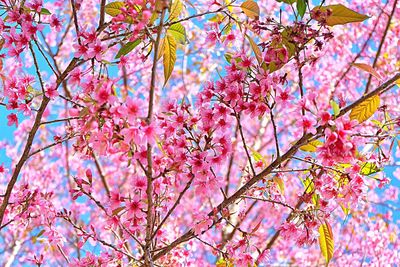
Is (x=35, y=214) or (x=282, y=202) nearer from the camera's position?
(x=282, y=202)

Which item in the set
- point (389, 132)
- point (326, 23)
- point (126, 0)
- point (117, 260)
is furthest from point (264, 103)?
point (117, 260)

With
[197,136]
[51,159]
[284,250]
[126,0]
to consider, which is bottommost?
[197,136]

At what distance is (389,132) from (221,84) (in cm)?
52

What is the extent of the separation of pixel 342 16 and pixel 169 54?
1.74 ft

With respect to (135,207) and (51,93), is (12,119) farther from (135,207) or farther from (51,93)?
(135,207)

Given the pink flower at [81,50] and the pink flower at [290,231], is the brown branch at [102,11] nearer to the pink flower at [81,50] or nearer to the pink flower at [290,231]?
the pink flower at [81,50]

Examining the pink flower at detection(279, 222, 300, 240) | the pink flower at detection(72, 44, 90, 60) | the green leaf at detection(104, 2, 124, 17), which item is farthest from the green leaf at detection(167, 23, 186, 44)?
the pink flower at detection(279, 222, 300, 240)

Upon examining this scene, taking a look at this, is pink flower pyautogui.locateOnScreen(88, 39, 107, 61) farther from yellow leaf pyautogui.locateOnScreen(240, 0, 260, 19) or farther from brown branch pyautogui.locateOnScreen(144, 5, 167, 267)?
yellow leaf pyautogui.locateOnScreen(240, 0, 260, 19)

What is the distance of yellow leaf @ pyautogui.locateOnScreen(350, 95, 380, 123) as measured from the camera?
61.0 inches

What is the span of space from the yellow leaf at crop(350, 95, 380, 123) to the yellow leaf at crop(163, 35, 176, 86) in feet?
1.87

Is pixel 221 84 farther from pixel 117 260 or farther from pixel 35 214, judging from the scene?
pixel 35 214

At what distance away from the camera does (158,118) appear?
1.55m

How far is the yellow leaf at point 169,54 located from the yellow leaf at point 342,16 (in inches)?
17.8

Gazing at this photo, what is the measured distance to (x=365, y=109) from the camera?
5.16ft
